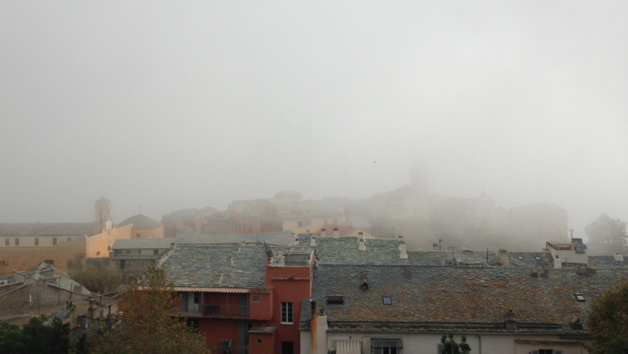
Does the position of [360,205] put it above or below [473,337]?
above

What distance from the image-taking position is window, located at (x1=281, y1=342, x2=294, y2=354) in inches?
1112

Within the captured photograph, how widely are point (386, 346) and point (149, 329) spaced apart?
413 inches

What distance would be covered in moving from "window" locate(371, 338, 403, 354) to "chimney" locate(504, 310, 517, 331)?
4938mm

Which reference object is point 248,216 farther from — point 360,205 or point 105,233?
point 360,205

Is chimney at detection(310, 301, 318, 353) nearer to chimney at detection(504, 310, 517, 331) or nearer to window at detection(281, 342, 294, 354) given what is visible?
window at detection(281, 342, 294, 354)

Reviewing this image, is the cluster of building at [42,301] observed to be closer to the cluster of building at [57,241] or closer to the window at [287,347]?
the window at [287,347]

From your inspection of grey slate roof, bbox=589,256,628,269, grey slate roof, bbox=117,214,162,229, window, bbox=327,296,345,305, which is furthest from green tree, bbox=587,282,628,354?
grey slate roof, bbox=117,214,162,229

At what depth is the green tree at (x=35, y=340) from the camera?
2314 cm

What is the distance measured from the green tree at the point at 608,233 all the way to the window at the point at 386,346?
6548cm

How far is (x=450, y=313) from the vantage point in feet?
82.2

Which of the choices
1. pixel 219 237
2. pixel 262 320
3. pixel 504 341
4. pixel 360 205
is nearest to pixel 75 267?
pixel 219 237

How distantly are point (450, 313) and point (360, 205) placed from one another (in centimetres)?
11436

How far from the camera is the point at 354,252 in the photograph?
135 ft

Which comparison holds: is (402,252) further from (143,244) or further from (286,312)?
(143,244)
